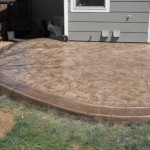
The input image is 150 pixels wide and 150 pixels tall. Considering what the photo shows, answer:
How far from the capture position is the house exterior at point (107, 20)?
662cm

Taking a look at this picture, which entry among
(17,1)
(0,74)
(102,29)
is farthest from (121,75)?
(17,1)

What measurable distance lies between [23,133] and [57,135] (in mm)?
344

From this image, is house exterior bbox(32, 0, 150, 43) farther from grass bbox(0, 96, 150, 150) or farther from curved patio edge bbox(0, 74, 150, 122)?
grass bbox(0, 96, 150, 150)

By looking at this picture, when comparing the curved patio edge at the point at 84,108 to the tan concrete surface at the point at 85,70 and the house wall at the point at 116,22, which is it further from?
the house wall at the point at 116,22

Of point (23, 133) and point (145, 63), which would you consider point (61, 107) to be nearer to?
point (23, 133)

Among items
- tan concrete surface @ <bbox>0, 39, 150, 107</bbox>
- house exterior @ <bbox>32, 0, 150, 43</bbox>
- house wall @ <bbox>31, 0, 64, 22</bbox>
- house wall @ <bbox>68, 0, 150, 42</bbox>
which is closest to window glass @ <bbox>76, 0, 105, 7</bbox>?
house exterior @ <bbox>32, 0, 150, 43</bbox>

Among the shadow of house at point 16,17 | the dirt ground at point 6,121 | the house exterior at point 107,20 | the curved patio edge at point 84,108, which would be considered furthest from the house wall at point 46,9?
the dirt ground at point 6,121

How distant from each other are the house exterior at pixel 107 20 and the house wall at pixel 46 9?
A: 271cm

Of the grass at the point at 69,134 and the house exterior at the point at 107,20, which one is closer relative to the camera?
the grass at the point at 69,134

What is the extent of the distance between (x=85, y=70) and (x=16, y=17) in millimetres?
4672

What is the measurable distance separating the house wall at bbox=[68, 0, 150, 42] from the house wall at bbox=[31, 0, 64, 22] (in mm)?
2714

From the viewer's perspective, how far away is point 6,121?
3.53 metres

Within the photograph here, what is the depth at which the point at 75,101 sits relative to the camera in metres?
3.81

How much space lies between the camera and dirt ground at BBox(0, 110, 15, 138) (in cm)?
334
